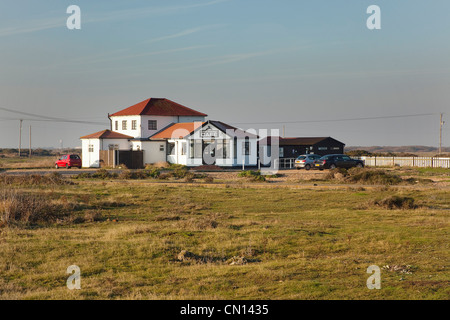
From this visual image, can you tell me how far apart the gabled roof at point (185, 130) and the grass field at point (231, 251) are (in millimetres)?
28380

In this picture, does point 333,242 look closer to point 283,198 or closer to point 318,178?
point 283,198

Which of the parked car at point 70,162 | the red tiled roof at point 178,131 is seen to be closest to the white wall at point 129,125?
the red tiled roof at point 178,131

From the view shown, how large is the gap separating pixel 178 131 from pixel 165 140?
6.72ft

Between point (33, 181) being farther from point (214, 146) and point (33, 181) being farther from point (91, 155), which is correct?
point (91, 155)

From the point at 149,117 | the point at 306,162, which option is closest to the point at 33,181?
the point at 306,162

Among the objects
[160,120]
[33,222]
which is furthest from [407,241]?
[160,120]

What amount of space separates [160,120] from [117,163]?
25.5 ft

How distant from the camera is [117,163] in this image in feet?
177

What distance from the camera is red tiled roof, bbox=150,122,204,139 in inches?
2114

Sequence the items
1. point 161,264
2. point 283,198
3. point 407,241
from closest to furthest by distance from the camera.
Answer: point 161,264 < point 407,241 < point 283,198

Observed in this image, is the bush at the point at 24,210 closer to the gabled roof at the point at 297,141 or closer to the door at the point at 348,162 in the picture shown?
the door at the point at 348,162

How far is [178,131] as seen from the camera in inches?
2146

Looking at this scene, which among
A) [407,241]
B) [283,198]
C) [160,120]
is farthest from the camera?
[160,120]

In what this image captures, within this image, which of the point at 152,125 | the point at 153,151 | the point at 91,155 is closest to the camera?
the point at 153,151
